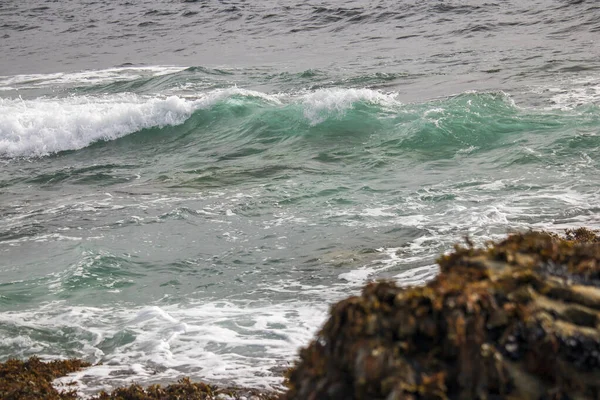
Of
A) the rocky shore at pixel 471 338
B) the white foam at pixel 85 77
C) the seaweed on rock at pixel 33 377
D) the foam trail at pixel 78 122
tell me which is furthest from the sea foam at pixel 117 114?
the rocky shore at pixel 471 338

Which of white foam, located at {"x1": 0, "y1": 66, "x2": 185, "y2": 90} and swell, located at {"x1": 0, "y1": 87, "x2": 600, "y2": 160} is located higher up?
white foam, located at {"x1": 0, "y1": 66, "x2": 185, "y2": 90}

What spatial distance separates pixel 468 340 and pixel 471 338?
0.4 inches

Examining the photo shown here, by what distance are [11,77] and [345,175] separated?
→ 61.5ft

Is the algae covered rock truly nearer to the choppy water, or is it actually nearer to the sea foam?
the choppy water

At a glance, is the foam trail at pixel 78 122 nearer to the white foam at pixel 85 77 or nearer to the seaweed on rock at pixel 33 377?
the white foam at pixel 85 77

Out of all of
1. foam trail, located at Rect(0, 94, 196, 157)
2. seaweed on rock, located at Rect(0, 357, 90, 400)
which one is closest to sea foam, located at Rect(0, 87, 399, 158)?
foam trail, located at Rect(0, 94, 196, 157)

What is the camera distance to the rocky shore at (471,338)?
2.33m

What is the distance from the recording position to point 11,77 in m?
26.8

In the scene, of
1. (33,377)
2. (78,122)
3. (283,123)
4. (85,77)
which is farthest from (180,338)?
(85,77)

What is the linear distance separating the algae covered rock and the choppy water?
2.63m

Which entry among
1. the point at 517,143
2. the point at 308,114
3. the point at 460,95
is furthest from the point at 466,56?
the point at 517,143

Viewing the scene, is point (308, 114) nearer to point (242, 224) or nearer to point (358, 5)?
point (242, 224)

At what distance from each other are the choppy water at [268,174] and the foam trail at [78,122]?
6 cm

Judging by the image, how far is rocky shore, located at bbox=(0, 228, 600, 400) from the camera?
233cm
